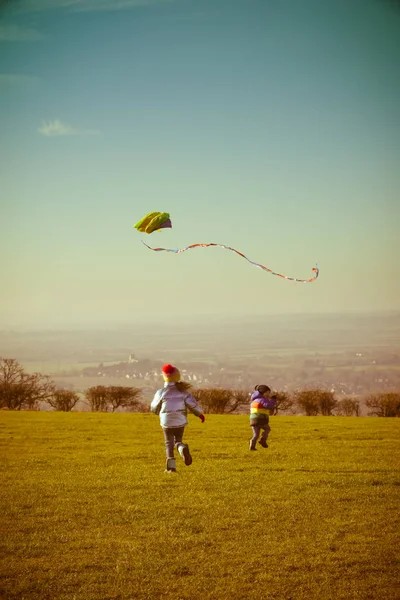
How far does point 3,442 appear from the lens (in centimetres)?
1923

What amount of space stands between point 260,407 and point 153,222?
5.67 m

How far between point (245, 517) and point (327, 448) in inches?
325

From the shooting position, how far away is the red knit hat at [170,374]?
1436 cm

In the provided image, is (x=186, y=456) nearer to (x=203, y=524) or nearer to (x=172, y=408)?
(x=172, y=408)

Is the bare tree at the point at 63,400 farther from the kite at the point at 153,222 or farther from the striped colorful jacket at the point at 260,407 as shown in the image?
the kite at the point at 153,222

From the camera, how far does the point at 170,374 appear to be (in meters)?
14.4

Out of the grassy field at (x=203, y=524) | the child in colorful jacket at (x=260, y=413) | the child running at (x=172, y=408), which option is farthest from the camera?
the child in colorful jacket at (x=260, y=413)

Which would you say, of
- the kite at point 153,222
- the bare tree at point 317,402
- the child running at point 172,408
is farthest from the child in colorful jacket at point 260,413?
the bare tree at point 317,402

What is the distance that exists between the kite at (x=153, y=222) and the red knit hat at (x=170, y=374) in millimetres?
3281

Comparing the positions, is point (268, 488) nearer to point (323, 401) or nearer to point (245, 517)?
point (245, 517)

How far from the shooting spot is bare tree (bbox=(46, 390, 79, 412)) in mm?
35281

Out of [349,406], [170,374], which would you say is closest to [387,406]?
[349,406]

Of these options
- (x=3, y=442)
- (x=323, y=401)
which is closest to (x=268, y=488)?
(x=3, y=442)

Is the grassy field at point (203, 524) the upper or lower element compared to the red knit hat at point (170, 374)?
lower
